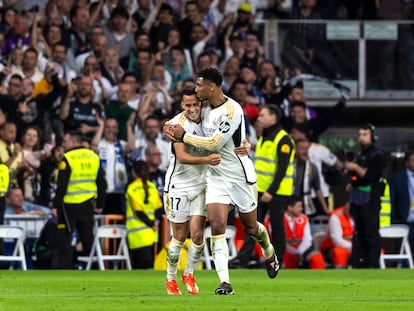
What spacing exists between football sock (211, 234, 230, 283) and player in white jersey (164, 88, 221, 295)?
484 mm

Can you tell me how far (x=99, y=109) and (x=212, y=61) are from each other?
307 cm

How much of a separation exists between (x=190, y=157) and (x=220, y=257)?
3.66ft

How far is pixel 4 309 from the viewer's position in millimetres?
13633

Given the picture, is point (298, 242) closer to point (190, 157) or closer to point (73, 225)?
point (73, 225)

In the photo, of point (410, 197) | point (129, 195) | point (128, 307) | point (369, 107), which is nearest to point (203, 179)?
point (128, 307)

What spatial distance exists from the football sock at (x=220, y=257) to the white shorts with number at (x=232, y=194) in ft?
1.35

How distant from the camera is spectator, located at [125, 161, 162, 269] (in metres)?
24.4

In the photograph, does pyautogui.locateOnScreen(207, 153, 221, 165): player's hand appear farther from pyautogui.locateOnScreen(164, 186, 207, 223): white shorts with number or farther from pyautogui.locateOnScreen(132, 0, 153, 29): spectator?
pyautogui.locateOnScreen(132, 0, 153, 29): spectator

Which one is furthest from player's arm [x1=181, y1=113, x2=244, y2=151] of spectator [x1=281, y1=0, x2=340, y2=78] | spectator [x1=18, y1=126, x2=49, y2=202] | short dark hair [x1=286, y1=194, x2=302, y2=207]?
spectator [x1=281, y1=0, x2=340, y2=78]

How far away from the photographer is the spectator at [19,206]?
24.3 metres

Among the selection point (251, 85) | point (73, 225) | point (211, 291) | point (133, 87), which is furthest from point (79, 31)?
point (211, 291)

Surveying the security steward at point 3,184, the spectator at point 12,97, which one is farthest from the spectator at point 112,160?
the security steward at point 3,184

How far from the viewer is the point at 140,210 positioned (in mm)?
24438

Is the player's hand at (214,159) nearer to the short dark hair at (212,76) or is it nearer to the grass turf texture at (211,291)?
the short dark hair at (212,76)
